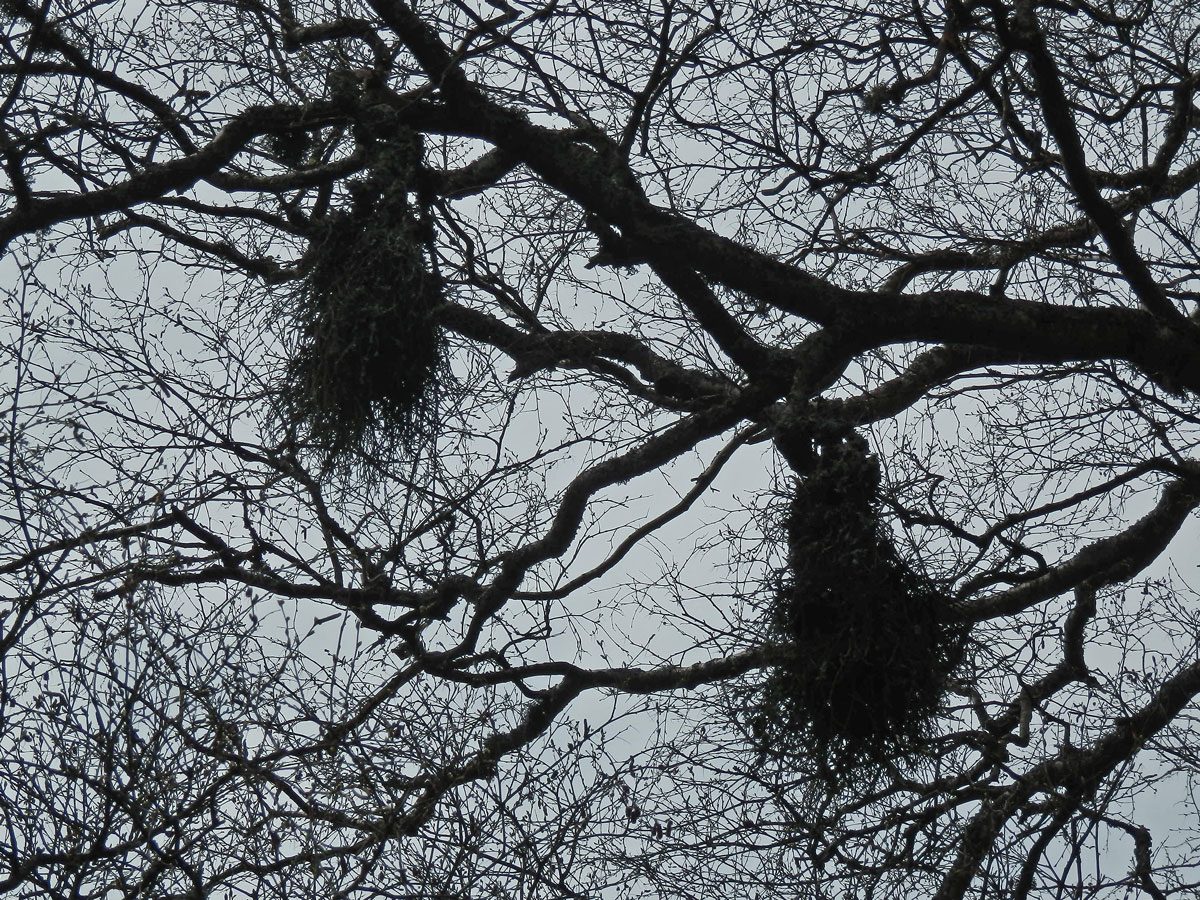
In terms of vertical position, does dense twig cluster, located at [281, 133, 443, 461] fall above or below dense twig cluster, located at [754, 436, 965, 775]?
above

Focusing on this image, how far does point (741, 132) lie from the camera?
4.66 meters

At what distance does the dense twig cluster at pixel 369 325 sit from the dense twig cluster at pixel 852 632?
1.09 m

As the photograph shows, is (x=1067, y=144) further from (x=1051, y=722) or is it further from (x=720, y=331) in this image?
(x=1051, y=722)

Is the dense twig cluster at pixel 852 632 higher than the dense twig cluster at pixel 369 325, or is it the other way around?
the dense twig cluster at pixel 369 325

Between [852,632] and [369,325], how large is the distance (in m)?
1.44

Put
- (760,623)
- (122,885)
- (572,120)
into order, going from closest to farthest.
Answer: (122,885), (760,623), (572,120)

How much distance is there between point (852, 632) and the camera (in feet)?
10.8

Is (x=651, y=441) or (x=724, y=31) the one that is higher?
(x=724, y=31)

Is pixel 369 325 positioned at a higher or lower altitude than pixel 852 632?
higher

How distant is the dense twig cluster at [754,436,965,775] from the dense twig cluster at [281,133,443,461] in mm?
1093

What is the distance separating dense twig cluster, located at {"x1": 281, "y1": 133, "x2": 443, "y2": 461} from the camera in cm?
339

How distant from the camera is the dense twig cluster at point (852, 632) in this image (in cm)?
335

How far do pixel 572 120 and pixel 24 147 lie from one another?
1.61m

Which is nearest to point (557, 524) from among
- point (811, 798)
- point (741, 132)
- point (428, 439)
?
point (428, 439)
